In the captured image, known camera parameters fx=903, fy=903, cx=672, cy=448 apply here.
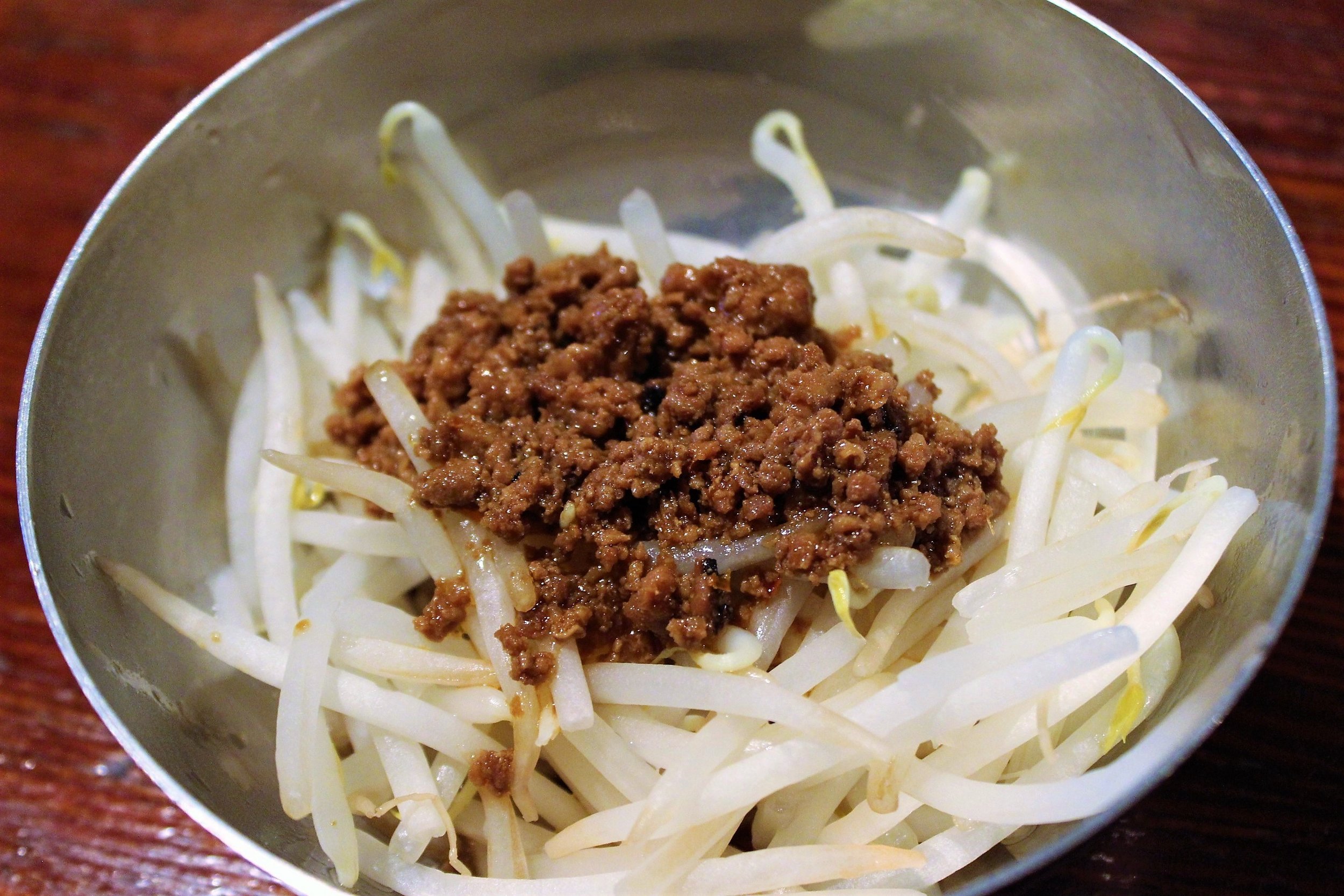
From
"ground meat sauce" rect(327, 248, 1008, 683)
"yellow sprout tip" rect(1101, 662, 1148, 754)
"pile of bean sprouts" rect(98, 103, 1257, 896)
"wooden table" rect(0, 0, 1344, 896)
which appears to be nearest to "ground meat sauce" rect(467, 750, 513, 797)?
"pile of bean sprouts" rect(98, 103, 1257, 896)

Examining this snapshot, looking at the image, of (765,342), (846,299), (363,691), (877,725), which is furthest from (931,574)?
(363,691)

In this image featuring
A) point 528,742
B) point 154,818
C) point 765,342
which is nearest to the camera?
point 528,742

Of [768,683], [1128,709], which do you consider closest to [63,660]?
[768,683]

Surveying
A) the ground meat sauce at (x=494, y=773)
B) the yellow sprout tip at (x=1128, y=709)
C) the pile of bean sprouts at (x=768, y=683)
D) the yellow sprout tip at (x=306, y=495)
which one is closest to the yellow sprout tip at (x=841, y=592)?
the pile of bean sprouts at (x=768, y=683)

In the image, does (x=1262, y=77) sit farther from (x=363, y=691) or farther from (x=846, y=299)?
(x=363, y=691)

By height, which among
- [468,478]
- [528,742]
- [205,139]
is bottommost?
[528,742]

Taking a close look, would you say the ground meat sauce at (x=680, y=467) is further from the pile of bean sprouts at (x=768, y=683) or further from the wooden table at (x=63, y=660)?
the wooden table at (x=63, y=660)

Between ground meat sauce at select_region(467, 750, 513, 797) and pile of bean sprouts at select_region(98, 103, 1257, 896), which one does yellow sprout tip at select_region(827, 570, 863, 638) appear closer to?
pile of bean sprouts at select_region(98, 103, 1257, 896)
